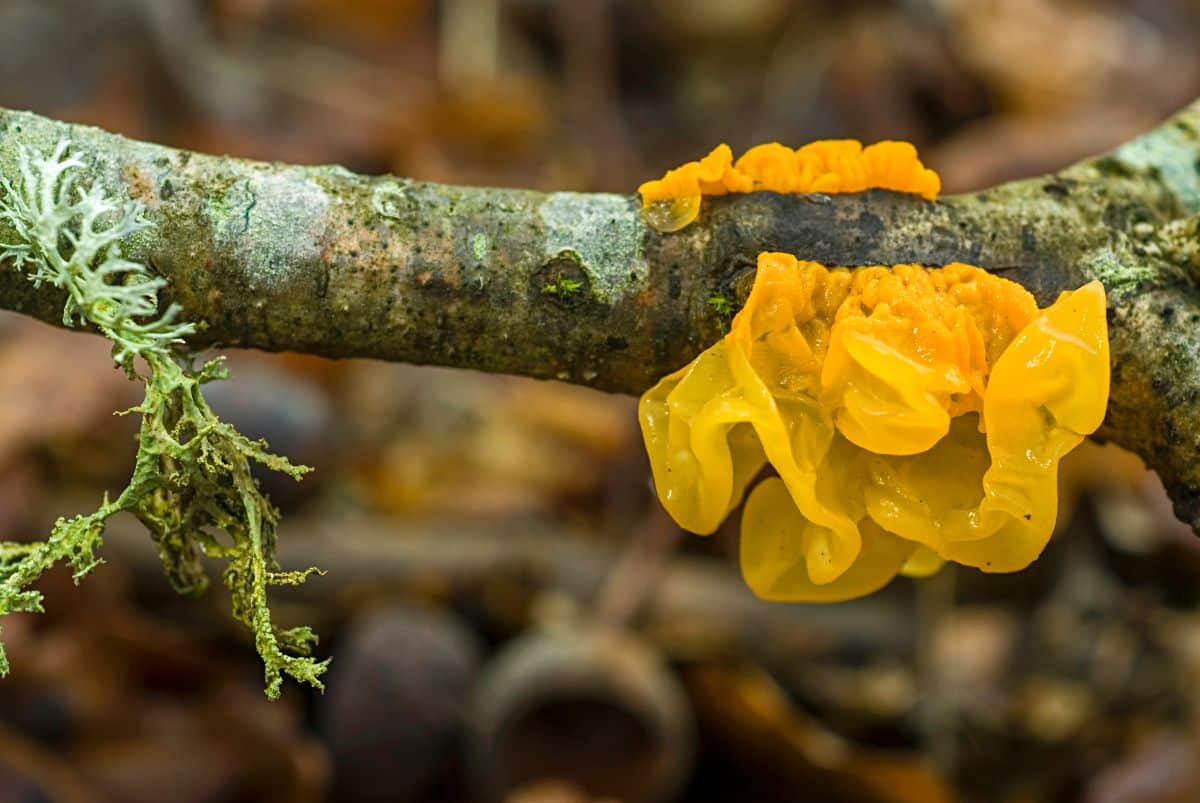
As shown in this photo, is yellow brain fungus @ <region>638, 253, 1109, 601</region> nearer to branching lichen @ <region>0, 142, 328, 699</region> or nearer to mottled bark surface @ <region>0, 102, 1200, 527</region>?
mottled bark surface @ <region>0, 102, 1200, 527</region>

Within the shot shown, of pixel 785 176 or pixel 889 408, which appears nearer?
→ pixel 889 408

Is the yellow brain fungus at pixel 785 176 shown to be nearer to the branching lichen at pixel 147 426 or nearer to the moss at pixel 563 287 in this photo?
the moss at pixel 563 287

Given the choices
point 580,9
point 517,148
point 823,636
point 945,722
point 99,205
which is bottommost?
point 945,722

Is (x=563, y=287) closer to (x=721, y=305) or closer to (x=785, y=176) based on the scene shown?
(x=721, y=305)

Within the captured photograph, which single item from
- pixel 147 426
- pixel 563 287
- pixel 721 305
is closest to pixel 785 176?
pixel 721 305

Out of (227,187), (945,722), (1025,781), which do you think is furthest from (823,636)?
(227,187)

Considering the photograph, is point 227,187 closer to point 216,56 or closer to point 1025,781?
point 1025,781

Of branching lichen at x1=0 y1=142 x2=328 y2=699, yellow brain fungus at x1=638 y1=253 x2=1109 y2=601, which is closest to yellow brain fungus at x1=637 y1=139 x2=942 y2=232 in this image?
yellow brain fungus at x1=638 y1=253 x2=1109 y2=601

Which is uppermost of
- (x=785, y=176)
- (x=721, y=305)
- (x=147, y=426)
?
(x=785, y=176)
